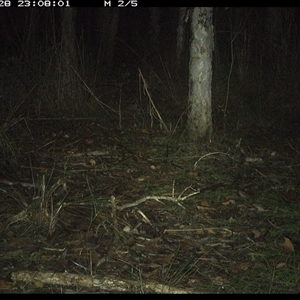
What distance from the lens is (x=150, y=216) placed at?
14.5 ft

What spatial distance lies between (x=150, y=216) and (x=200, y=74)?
2.43 meters

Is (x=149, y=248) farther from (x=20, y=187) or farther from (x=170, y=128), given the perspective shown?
(x=170, y=128)

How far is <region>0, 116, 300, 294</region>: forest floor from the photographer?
3.43 metres

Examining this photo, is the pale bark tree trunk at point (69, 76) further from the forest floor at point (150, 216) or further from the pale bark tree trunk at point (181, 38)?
the pale bark tree trunk at point (181, 38)

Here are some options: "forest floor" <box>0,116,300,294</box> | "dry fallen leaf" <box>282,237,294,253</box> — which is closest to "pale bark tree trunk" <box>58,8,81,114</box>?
"forest floor" <box>0,116,300,294</box>

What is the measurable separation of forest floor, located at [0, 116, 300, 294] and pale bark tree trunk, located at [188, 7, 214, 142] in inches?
7.8

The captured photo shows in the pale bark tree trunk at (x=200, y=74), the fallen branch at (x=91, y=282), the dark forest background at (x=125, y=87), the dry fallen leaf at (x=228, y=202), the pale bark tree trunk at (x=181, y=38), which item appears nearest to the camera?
the fallen branch at (x=91, y=282)

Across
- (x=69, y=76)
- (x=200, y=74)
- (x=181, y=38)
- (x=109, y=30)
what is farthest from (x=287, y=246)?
(x=109, y=30)

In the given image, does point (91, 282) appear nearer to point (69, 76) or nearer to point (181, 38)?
point (69, 76)

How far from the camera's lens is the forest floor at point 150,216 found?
343 cm

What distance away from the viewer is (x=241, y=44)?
8.71 m

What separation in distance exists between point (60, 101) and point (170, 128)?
72.6 inches

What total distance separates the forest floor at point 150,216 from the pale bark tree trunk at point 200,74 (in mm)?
198

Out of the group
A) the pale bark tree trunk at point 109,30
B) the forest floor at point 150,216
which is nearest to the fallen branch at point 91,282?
the forest floor at point 150,216
